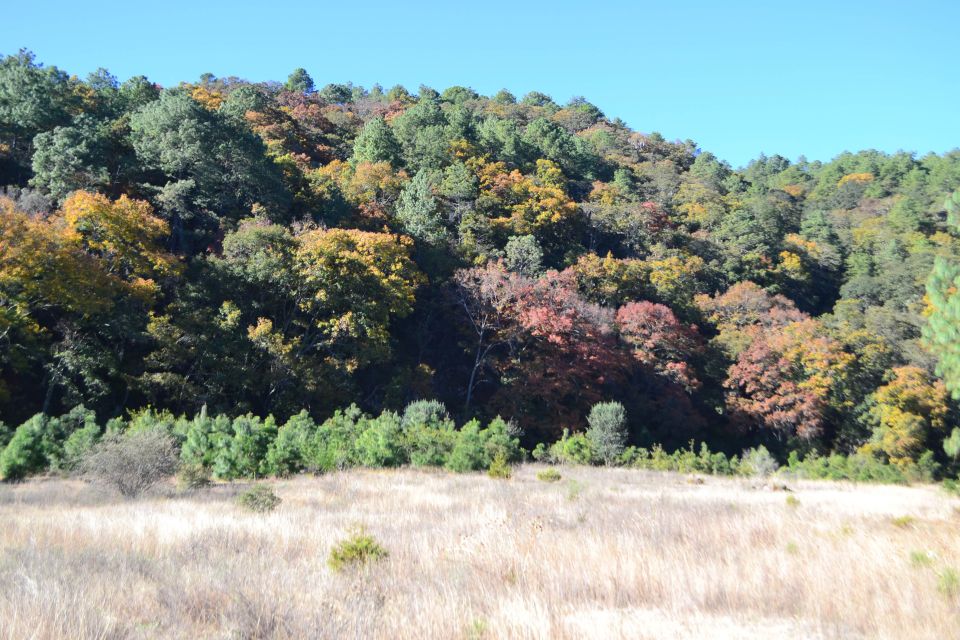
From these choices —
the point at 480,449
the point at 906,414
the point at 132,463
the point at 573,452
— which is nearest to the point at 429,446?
the point at 480,449

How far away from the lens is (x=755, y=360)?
34750 millimetres

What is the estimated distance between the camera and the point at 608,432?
84.9 feet

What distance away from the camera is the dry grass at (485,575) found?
4086mm

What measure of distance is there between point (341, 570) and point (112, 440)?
1004cm

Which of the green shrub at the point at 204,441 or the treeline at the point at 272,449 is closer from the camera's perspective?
the treeline at the point at 272,449

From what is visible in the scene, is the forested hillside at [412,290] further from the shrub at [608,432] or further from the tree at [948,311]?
the shrub at [608,432]

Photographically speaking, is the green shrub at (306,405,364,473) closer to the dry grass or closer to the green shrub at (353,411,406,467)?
the green shrub at (353,411,406,467)

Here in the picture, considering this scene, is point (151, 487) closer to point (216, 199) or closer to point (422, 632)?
point (422, 632)

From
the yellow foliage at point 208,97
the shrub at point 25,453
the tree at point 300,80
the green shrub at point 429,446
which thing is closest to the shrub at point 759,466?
the green shrub at point 429,446

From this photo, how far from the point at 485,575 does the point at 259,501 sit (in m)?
5.55

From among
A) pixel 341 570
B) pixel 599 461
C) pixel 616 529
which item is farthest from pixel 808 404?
pixel 341 570

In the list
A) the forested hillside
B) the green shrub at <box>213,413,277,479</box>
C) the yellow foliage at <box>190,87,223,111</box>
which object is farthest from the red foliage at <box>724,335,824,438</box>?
the yellow foliage at <box>190,87,223,111</box>

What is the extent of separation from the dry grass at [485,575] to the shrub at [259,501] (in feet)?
1.52

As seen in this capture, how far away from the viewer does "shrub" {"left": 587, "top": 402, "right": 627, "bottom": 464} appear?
2511cm
